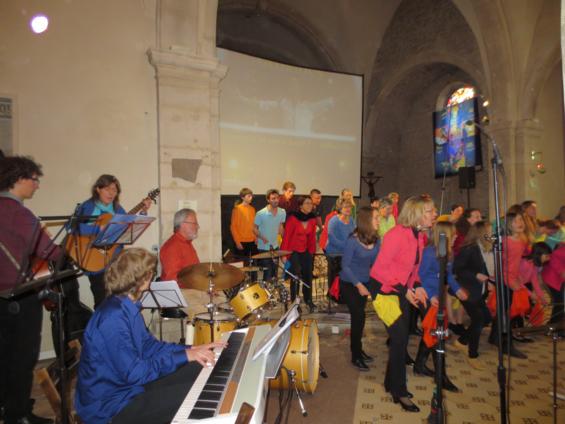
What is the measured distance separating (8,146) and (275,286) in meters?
3.50

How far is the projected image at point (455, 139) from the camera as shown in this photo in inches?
528

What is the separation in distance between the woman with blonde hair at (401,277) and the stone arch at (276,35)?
11.6 m

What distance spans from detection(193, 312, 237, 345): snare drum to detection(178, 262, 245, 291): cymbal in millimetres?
312

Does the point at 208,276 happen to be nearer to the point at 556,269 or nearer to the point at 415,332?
the point at 415,332

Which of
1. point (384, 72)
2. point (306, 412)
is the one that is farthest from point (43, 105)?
point (384, 72)

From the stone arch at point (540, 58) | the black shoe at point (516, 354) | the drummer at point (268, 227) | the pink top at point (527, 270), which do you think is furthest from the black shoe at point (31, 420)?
the stone arch at point (540, 58)

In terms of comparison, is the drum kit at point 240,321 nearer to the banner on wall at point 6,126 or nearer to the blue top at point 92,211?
the blue top at point 92,211

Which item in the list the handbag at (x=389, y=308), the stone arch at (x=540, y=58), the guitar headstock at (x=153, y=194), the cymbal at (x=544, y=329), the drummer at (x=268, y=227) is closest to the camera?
the cymbal at (x=544, y=329)

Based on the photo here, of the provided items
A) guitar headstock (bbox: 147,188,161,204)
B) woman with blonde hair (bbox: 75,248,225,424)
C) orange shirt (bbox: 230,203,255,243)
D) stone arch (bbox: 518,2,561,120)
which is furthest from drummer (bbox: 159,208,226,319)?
stone arch (bbox: 518,2,561,120)

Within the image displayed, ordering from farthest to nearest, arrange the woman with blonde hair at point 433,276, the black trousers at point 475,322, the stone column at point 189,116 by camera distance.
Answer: the stone column at point 189,116, the black trousers at point 475,322, the woman with blonde hair at point 433,276

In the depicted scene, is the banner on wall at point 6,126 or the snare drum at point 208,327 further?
the banner on wall at point 6,126

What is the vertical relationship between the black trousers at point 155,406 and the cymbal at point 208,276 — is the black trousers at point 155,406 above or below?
below

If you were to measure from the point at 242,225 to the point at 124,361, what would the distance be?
531 centimetres

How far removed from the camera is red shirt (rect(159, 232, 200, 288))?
4.28 metres
